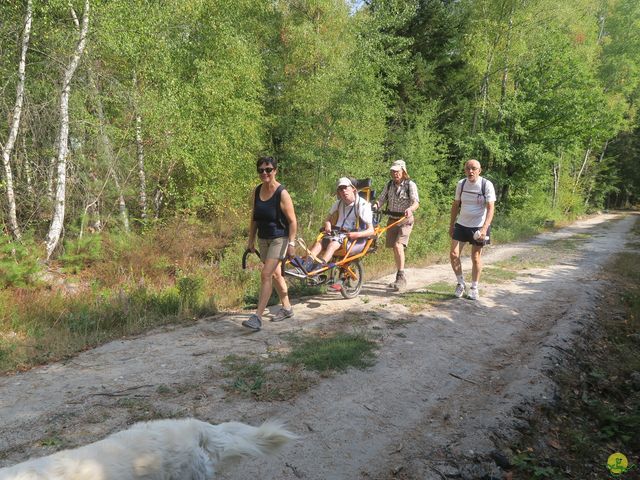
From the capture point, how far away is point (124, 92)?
10250 mm

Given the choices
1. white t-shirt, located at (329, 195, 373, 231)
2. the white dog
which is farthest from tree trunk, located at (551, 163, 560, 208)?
the white dog

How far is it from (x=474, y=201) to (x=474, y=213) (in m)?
0.19

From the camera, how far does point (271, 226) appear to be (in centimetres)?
561

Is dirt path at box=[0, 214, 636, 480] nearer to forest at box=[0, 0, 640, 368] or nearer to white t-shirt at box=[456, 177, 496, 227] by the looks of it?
white t-shirt at box=[456, 177, 496, 227]

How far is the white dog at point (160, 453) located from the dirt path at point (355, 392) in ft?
2.04

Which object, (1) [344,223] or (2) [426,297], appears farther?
(1) [344,223]

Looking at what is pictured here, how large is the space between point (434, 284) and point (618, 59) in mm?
29883

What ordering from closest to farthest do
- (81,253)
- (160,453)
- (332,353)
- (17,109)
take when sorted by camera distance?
1. (160,453)
2. (332,353)
3. (17,109)
4. (81,253)

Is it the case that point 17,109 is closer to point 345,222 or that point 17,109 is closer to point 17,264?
point 17,264

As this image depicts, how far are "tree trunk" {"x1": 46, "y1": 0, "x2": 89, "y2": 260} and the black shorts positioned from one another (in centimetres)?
792

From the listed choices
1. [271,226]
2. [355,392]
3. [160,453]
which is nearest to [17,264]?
[271,226]

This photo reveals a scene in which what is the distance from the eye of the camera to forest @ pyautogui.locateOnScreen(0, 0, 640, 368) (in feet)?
28.9

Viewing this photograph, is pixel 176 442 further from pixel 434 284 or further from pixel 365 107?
pixel 365 107

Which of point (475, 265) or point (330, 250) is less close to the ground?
point (330, 250)
